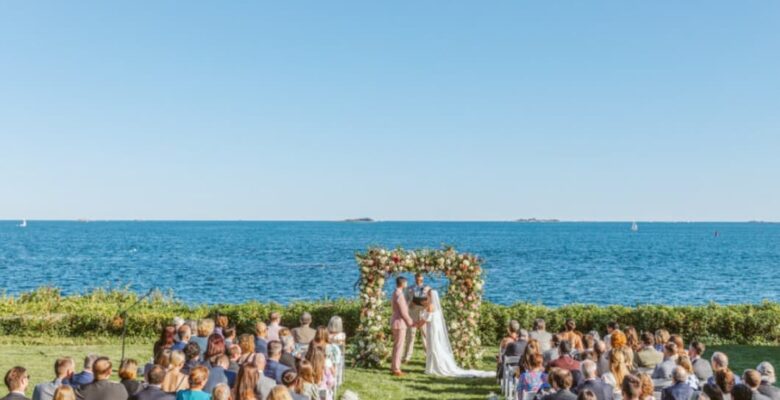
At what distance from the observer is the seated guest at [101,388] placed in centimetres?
725

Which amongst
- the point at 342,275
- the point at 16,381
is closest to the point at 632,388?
the point at 16,381

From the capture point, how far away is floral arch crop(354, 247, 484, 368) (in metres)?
14.6

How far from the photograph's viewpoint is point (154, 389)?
23.5 ft

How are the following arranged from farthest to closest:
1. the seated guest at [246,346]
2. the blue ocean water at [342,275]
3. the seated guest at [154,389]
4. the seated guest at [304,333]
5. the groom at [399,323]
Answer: the blue ocean water at [342,275] < the groom at [399,323] < the seated guest at [304,333] < the seated guest at [246,346] < the seated guest at [154,389]

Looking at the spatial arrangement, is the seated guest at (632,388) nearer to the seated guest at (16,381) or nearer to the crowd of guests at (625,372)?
the crowd of guests at (625,372)

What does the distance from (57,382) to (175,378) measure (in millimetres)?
1416

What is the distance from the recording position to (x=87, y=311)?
18141 millimetres

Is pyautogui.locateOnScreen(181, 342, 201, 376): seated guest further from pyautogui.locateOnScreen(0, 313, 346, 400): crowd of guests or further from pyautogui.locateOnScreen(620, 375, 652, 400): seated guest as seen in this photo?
pyautogui.locateOnScreen(620, 375, 652, 400): seated guest

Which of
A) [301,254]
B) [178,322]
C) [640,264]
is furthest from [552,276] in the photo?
[178,322]

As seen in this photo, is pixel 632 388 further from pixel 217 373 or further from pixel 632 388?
pixel 217 373

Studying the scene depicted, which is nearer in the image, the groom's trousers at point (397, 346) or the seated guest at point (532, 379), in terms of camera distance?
the seated guest at point (532, 379)

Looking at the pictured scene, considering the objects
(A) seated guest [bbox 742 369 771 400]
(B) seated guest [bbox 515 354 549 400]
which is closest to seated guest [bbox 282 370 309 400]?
(B) seated guest [bbox 515 354 549 400]

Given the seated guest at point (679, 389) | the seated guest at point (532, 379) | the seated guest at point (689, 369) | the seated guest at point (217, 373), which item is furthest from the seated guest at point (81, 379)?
the seated guest at point (689, 369)

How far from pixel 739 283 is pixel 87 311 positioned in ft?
192
